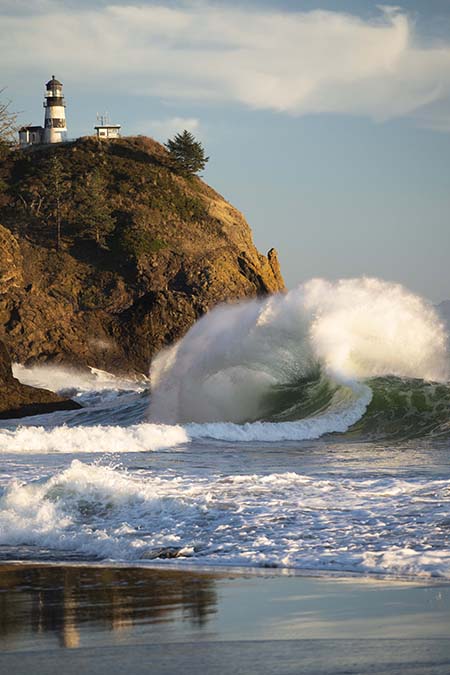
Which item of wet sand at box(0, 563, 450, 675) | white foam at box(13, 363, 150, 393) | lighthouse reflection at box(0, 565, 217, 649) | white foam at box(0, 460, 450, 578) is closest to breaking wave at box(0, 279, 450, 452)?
white foam at box(0, 460, 450, 578)

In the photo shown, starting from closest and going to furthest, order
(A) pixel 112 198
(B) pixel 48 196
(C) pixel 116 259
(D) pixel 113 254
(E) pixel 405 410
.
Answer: (E) pixel 405 410 → (C) pixel 116 259 → (D) pixel 113 254 → (B) pixel 48 196 → (A) pixel 112 198

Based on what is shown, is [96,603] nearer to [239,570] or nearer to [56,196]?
[239,570]

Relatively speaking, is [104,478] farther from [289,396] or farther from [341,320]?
[341,320]

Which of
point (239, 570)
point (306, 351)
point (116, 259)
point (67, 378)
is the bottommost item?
point (239, 570)

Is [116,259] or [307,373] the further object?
[116,259]

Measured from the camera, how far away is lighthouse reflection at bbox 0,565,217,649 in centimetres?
626

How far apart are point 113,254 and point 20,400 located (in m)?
44.3

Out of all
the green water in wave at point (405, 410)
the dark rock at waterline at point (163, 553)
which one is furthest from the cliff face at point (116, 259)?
the dark rock at waterline at point (163, 553)

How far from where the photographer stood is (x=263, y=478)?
12570 mm

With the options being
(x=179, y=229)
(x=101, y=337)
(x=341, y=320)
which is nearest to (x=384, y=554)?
(x=341, y=320)

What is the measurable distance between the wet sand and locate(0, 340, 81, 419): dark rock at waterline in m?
25.9

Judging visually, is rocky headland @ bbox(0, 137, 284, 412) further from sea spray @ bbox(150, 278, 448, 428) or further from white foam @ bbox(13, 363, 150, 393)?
sea spray @ bbox(150, 278, 448, 428)

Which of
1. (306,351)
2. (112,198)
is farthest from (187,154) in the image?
(306,351)

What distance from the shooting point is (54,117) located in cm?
9331
